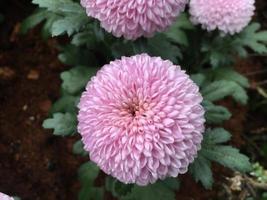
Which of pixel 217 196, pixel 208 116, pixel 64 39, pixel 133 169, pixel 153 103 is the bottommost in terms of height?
pixel 217 196

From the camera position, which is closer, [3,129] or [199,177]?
[199,177]

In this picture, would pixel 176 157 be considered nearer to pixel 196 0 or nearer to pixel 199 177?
pixel 199 177

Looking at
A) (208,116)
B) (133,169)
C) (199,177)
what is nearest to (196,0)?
(208,116)

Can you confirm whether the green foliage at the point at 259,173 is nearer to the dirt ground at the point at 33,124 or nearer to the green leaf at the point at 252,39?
the dirt ground at the point at 33,124

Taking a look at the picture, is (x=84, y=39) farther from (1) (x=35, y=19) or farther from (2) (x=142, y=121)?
(2) (x=142, y=121)

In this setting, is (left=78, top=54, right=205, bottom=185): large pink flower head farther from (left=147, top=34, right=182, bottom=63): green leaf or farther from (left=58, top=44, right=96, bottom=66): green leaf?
(left=58, top=44, right=96, bottom=66): green leaf
